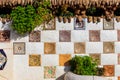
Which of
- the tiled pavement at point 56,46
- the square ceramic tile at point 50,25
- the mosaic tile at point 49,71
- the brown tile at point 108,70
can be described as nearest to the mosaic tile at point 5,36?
the tiled pavement at point 56,46

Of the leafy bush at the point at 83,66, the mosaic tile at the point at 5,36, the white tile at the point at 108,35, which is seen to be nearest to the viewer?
the leafy bush at the point at 83,66

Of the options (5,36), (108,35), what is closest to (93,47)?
(108,35)

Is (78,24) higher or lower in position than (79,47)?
higher

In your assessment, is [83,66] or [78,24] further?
[78,24]

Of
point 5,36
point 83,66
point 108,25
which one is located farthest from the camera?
point 108,25

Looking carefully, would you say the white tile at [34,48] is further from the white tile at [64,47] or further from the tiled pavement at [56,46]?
the white tile at [64,47]

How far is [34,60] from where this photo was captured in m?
5.30

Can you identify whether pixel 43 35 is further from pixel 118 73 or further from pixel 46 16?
pixel 118 73

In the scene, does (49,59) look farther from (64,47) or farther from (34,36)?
(34,36)

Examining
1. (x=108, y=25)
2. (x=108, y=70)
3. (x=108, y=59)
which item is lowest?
(x=108, y=70)

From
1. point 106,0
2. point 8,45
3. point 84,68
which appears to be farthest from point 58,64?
point 106,0

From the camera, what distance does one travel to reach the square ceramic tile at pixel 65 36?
17.4ft

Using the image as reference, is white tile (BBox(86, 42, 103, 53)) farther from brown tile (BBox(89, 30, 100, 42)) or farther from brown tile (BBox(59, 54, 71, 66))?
brown tile (BBox(59, 54, 71, 66))

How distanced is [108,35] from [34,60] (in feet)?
3.67
